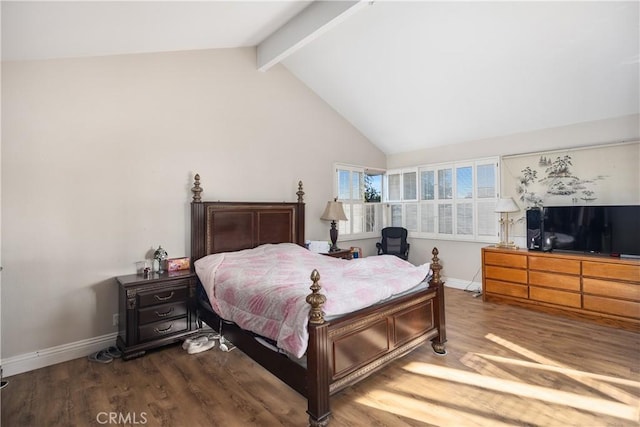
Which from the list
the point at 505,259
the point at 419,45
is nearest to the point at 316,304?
the point at 419,45

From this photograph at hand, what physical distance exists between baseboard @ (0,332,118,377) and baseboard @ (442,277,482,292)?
4701 mm

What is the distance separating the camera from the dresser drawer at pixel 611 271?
10.8 ft

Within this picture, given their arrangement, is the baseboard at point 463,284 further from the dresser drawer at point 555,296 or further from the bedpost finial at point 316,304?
the bedpost finial at point 316,304

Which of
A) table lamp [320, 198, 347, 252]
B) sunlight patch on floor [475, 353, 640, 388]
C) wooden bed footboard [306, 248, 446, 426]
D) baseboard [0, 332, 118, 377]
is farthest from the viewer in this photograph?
table lamp [320, 198, 347, 252]

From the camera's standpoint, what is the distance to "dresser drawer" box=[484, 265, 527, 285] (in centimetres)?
407

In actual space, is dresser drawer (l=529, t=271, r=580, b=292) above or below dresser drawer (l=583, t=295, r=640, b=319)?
above

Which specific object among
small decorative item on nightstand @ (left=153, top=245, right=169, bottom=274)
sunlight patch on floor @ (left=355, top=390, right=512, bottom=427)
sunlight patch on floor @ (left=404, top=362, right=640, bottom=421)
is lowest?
sunlight patch on floor @ (left=355, top=390, right=512, bottom=427)

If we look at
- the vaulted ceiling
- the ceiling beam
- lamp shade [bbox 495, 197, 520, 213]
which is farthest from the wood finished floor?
the ceiling beam

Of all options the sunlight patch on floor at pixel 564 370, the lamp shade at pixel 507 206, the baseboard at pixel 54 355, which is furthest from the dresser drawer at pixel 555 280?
the baseboard at pixel 54 355

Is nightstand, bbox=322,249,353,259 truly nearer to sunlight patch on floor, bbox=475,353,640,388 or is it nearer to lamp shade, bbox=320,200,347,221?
lamp shade, bbox=320,200,347,221

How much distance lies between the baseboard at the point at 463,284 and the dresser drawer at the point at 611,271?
1.53 m

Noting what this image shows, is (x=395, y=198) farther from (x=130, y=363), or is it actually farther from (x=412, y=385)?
(x=130, y=363)

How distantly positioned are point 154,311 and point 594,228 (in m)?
5.00

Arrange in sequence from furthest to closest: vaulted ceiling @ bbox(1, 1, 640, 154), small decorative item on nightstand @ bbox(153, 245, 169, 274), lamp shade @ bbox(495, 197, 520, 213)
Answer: lamp shade @ bbox(495, 197, 520, 213)
small decorative item on nightstand @ bbox(153, 245, 169, 274)
vaulted ceiling @ bbox(1, 1, 640, 154)
